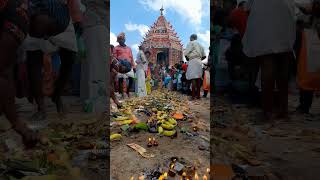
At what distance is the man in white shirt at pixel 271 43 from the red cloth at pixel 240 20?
2cm

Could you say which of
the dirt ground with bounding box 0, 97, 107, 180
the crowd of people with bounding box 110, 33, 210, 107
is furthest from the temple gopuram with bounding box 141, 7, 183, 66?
the dirt ground with bounding box 0, 97, 107, 180

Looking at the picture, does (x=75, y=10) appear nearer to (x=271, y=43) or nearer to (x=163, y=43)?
(x=271, y=43)

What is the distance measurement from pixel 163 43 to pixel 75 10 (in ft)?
83.3

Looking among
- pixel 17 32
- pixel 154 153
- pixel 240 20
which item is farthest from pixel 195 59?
pixel 17 32

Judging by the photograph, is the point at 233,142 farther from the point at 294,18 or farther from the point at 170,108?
the point at 170,108

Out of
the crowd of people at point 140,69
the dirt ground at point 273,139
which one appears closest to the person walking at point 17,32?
the dirt ground at point 273,139

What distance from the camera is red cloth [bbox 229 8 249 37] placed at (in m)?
1.92

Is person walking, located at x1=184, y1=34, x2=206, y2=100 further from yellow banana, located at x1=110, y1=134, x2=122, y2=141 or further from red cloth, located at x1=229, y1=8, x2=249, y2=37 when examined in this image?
red cloth, located at x1=229, y1=8, x2=249, y2=37

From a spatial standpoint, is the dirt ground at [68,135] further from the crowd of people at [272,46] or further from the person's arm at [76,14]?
the crowd of people at [272,46]

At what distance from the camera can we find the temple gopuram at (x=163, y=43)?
88.8 ft

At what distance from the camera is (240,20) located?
1.92 m

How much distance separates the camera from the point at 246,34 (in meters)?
1.92

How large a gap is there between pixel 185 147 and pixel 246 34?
62.7 inches

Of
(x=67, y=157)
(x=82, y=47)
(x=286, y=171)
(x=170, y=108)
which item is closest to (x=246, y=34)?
(x=286, y=171)
